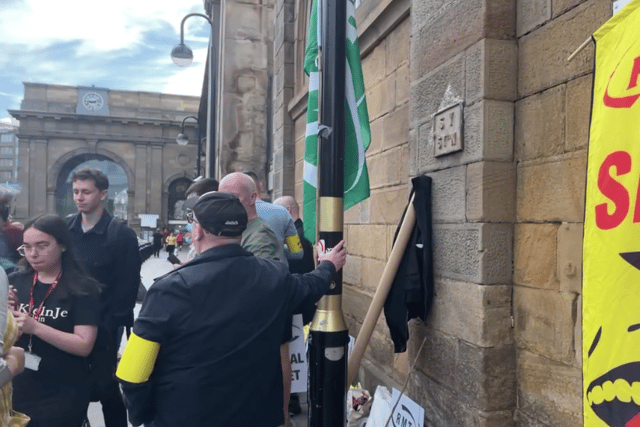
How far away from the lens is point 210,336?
6.97 ft

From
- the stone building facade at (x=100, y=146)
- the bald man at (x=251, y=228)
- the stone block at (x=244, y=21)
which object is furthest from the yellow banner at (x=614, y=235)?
the stone building facade at (x=100, y=146)

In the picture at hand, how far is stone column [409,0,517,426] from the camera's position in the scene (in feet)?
9.05

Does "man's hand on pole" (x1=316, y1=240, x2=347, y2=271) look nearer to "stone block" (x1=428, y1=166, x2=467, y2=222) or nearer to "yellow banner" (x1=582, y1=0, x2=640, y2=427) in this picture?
"stone block" (x1=428, y1=166, x2=467, y2=222)

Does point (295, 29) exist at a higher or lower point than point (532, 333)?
higher

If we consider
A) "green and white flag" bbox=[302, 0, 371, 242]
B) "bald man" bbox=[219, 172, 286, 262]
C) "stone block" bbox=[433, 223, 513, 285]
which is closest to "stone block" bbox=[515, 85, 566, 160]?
"stone block" bbox=[433, 223, 513, 285]

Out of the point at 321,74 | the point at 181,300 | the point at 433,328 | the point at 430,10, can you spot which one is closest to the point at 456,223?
the point at 433,328

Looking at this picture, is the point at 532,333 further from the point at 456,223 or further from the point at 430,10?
the point at 430,10

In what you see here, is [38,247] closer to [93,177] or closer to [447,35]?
[93,177]

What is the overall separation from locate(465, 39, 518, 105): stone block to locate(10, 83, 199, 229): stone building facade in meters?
41.4

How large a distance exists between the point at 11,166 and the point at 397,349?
14310cm

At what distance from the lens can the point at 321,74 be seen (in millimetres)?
2742

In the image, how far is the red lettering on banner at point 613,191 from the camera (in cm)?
168

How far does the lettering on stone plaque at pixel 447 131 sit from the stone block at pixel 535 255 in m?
0.60

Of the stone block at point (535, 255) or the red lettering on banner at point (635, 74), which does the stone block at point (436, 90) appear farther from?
the red lettering on banner at point (635, 74)
